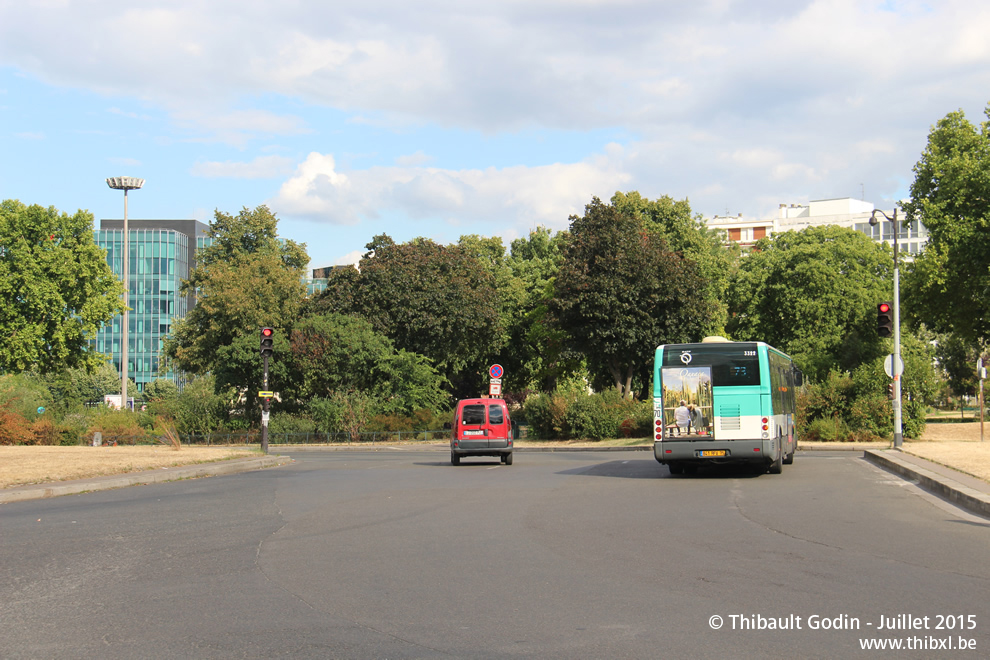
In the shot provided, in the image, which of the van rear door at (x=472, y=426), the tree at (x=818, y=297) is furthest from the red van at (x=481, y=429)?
the tree at (x=818, y=297)

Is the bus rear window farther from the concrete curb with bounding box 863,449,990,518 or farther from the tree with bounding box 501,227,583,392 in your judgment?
the tree with bounding box 501,227,583,392

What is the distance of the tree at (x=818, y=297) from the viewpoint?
57.4m

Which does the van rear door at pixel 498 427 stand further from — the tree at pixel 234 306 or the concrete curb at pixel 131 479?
the tree at pixel 234 306

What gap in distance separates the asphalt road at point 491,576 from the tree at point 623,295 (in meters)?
30.0

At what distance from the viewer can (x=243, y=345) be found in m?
49.0

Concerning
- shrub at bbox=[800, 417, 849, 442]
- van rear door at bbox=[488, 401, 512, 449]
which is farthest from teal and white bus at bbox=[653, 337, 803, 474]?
shrub at bbox=[800, 417, 849, 442]

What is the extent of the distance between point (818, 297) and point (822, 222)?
258 ft

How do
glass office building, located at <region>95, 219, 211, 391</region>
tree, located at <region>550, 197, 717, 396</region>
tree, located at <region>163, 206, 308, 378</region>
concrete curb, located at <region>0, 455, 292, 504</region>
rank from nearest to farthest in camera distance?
concrete curb, located at <region>0, 455, 292, 504</region> < tree, located at <region>550, 197, 717, 396</region> < tree, located at <region>163, 206, 308, 378</region> < glass office building, located at <region>95, 219, 211, 391</region>

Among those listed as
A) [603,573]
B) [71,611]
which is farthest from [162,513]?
[603,573]

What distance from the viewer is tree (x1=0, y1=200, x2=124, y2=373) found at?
52.5 metres

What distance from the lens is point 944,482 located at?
1625 centimetres

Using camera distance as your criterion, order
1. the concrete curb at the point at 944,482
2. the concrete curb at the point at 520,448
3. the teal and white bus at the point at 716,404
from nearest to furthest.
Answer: the concrete curb at the point at 944,482 < the teal and white bus at the point at 716,404 < the concrete curb at the point at 520,448

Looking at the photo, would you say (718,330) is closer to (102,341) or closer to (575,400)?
(575,400)

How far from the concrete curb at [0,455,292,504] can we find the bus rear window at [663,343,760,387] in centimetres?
1158
